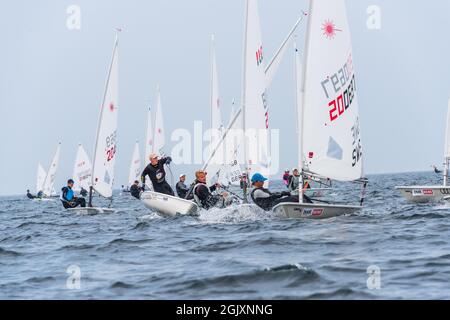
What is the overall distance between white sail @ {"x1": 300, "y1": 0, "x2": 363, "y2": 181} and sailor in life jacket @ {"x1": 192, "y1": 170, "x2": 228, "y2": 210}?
3727 mm

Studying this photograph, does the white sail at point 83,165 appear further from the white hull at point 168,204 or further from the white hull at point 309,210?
the white hull at point 309,210

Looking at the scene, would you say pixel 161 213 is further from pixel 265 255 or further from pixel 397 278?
pixel 397 278

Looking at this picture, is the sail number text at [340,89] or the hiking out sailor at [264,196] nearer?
the sail number text at [340,89]

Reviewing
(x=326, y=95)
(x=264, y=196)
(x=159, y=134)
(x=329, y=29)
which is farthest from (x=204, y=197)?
(x=159, y=134)

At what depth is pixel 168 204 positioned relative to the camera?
18.6 m

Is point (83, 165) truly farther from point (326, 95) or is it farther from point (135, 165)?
point (326, 95)

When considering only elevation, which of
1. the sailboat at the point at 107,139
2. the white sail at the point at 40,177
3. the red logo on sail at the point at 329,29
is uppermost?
the red logo on sail at the point at 329,29

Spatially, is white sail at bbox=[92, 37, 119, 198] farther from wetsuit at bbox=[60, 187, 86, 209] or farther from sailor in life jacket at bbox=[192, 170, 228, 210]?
sailor in life jacket at bbox=[192, 170, 228, 210]

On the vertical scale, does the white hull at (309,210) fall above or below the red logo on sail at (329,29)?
below

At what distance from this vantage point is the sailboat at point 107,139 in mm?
26047

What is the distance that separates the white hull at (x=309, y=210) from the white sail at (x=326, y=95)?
91cm

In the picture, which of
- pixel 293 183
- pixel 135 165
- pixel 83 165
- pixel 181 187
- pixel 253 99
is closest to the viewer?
pixel 253 99

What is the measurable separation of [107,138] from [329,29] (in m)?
12.9

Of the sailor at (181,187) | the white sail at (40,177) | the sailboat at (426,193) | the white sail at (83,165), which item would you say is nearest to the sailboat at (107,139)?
the sailor at (181,187)
